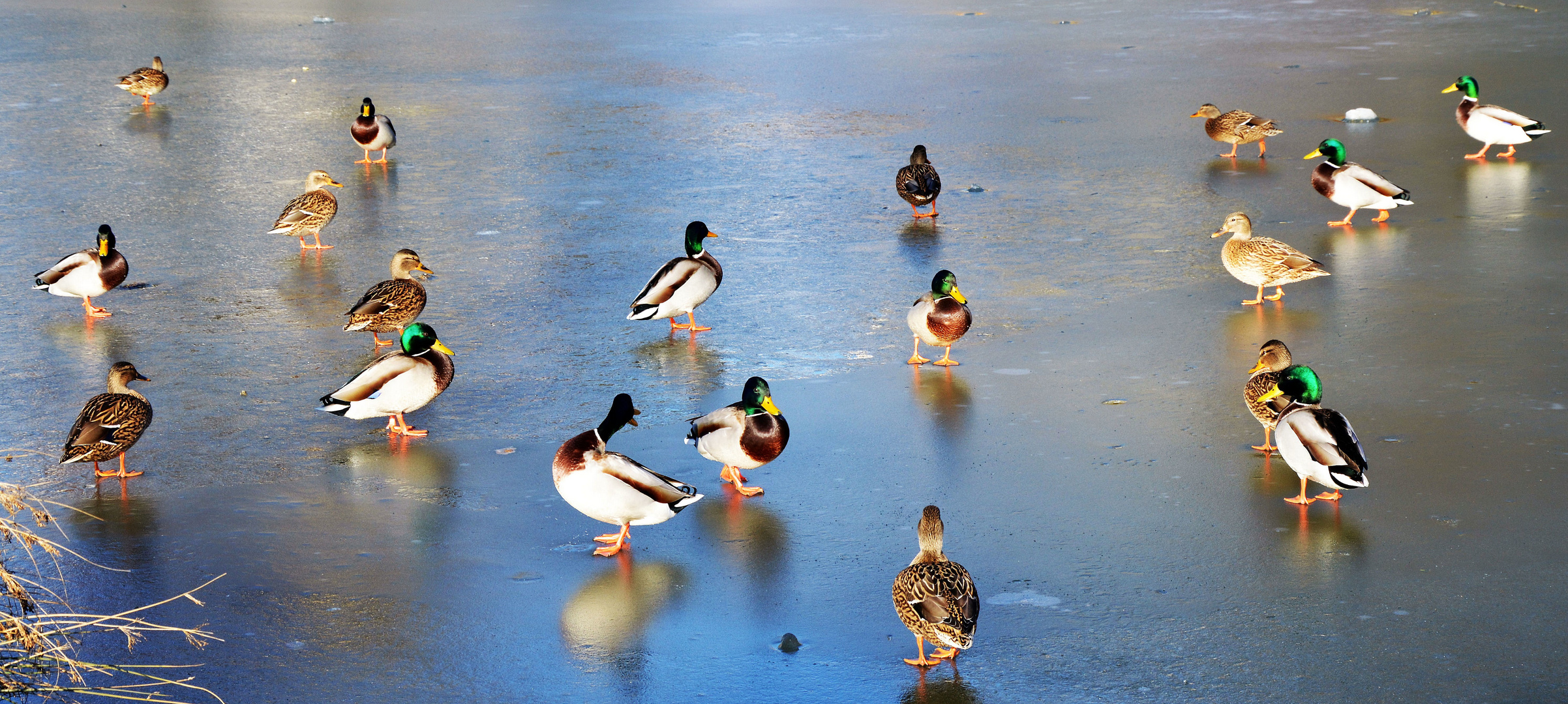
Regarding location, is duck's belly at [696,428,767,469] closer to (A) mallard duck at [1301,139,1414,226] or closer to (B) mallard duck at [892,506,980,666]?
(B) mallard duck at [892,506,980,666]

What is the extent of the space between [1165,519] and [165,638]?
3.87 meters

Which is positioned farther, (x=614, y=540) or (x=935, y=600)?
(x=614, y=540)

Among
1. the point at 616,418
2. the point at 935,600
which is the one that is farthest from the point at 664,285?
the point at 935,600

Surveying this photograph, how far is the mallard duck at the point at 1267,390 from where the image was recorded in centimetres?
654

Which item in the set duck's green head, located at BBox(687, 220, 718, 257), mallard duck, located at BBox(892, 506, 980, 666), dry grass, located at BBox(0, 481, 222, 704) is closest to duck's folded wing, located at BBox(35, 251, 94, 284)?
duck's green head, located at BBox(687, 220, 718, 257)

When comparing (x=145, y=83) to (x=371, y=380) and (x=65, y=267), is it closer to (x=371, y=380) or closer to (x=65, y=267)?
(x=65, y=267)

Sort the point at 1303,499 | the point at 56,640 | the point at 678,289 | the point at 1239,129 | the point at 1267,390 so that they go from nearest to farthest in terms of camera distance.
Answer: the point at 56,640, the point at 1303,499, the point at 1267,390, the point at 678,289, the point at 1239,129

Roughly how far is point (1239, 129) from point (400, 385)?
929 centimetres

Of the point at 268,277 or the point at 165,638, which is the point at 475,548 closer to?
the point at 165,638

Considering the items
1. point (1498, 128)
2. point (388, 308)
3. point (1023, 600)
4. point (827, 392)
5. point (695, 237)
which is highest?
point (695, 237)

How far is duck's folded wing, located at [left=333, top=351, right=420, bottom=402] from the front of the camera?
6.94 m

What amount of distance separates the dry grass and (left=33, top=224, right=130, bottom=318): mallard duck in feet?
13.2

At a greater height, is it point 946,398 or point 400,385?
point 400,385

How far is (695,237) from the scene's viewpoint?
29.8ft
